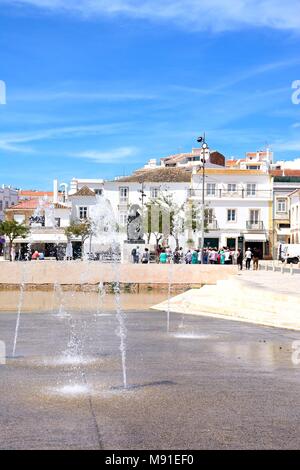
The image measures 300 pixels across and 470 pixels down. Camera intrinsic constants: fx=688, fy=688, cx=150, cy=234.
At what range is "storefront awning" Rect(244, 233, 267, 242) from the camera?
57.7 m

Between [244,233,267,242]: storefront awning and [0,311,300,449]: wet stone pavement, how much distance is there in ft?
149

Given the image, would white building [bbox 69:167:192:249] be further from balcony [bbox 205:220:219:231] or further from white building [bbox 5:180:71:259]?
balcony [bbox 205:220:219:231]

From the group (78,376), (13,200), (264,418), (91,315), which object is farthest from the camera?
(13,200)

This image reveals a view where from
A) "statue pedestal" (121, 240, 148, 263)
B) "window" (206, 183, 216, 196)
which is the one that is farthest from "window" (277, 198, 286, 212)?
"statue pedestal" (121, 240, 148, 263)

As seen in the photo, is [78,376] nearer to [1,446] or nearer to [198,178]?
[1,446]

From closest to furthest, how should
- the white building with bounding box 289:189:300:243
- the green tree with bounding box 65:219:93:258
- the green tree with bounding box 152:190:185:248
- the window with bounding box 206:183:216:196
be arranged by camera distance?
the white building with bounding box 289:189:300:243 < the green tree with bounding box 152:190:185:248 < the green tree with bounding box 65:219:93:258 < the window with bounding box 206:183:216:196

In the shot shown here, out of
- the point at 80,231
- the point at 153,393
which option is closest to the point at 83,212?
the point at 80,231

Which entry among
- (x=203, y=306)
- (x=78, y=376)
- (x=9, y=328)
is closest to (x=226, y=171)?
(x=203, y=306)

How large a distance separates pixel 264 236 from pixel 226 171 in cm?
656

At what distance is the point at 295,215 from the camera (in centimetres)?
5559

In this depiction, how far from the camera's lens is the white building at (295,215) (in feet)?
179

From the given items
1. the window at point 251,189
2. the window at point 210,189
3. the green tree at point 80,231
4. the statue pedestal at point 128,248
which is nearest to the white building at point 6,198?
the green tree at point 80,231

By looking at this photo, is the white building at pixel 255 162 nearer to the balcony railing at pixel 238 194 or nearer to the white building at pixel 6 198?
the balcony railing at pixel 238 194
